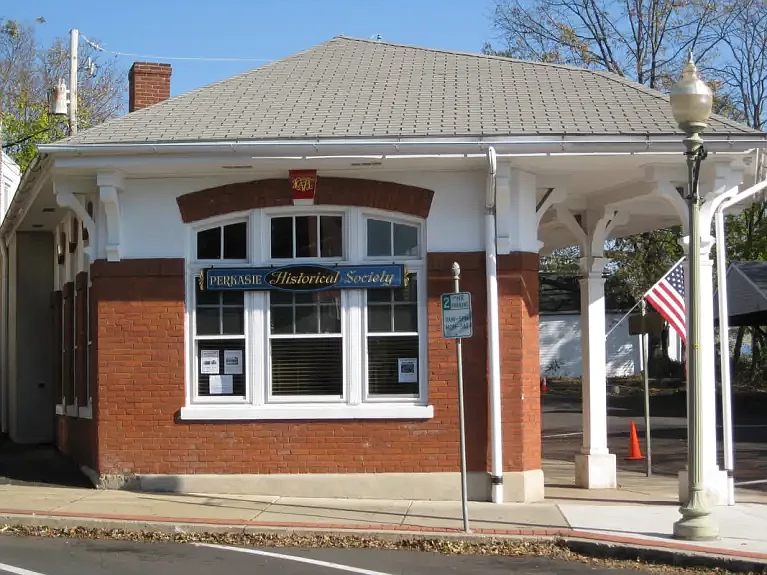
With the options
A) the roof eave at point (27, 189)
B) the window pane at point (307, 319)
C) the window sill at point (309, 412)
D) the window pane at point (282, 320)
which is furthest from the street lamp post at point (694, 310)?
the roof eave at point (27, 189)

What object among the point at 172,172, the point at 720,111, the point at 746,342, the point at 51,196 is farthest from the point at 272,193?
the point at 746,342

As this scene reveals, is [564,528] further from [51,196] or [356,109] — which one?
[51,196]

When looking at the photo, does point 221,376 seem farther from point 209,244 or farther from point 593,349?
point 593,349

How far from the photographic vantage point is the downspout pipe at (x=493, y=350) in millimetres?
12695

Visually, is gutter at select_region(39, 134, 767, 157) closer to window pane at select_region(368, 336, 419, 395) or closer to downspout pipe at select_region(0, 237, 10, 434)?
→ window pane at select_region(368, 336, 419, 395)

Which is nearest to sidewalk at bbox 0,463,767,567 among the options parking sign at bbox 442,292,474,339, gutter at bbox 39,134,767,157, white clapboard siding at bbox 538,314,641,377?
parking sign at bbox 442,292,474,339

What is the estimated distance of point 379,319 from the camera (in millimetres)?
13289

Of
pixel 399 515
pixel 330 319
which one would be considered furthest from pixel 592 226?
pixel 399 515

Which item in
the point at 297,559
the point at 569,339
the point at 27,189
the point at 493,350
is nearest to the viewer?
the point at 297,559

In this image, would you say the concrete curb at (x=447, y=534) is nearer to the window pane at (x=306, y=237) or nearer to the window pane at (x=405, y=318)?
the window pane at (x=405, y=318)

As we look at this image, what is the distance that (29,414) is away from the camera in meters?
20.4

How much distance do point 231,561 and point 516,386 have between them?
459 centimetres

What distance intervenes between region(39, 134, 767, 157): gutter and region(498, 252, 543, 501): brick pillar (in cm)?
143

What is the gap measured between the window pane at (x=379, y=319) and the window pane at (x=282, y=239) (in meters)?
1.21
